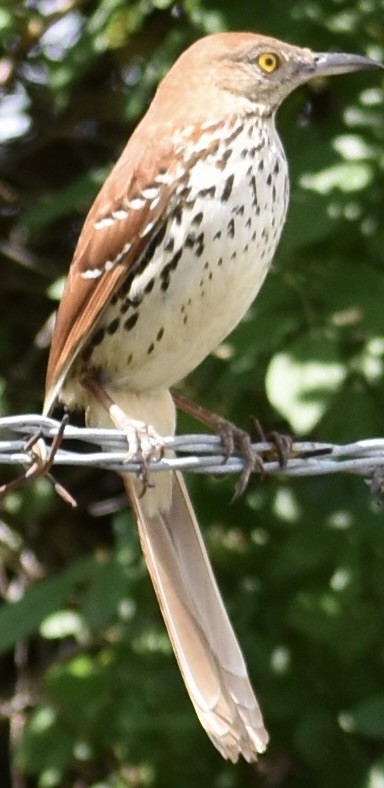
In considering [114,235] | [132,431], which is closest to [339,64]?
[114,235]

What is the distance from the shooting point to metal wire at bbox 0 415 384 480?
7.78 feet

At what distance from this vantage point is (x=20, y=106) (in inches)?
185

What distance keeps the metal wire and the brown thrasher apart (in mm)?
194

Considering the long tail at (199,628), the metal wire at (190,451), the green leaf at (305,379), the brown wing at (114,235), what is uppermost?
the brown wing at (114,235)

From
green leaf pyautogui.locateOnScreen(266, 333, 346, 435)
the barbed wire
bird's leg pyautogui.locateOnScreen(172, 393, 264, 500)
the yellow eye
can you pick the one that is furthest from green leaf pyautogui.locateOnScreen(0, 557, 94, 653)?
the yellow eye

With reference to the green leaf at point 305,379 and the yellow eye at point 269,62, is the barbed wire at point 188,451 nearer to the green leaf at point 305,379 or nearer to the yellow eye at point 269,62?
the green leaf at point 305,379

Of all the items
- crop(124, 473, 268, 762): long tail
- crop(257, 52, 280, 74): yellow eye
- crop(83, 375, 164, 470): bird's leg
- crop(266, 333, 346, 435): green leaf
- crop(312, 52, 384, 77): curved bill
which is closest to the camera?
crop(83, 375, 164, 470): bird's leg

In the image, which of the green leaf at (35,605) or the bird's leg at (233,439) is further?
the green leaf at (35,605)

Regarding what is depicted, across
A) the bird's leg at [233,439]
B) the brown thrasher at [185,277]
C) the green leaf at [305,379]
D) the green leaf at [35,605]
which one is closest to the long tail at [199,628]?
the brown thrasher at [185,277]

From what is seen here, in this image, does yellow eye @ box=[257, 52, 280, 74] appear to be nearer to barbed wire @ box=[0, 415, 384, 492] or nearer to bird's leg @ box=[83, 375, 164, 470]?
bird's leg @ box=[83, 375, 164, 470]

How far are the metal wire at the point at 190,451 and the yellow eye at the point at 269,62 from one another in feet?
3.38

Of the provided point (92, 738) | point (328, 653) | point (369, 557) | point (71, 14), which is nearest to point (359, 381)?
point (369, 557)

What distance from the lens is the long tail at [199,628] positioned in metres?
2.99

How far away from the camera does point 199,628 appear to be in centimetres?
312
